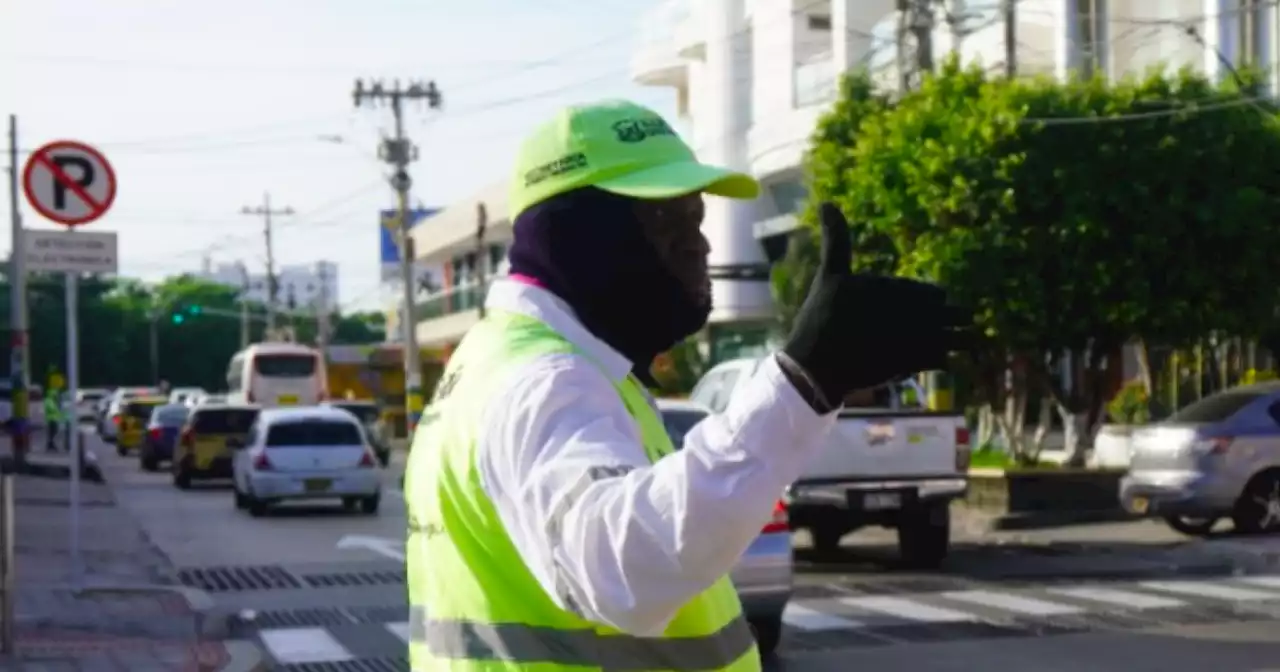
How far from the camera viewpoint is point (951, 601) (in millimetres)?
14391

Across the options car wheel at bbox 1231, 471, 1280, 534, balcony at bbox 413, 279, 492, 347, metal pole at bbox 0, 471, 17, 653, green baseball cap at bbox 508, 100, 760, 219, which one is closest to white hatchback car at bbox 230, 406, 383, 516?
car wheel at bbox 1231, 471, 1280, 534

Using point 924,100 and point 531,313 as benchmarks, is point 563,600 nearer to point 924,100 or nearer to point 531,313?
point 531,313

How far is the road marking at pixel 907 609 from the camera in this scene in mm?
13352

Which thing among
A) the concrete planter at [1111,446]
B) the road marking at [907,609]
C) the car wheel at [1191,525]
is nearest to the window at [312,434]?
the concrete planter at [1111,446]

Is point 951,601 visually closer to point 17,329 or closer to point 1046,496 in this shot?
point 1046,496

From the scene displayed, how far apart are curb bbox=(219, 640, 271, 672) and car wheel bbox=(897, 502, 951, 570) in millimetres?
6596

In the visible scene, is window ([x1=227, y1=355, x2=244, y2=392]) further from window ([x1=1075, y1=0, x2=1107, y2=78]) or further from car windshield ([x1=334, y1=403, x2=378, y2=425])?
window ([x1=1075, y1=0, x2=1107, y2=78])

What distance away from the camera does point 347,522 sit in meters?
24.5

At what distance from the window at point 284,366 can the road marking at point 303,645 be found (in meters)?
37.2

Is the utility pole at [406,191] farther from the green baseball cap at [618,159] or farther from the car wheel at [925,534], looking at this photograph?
the green baseball cap at [618,159]

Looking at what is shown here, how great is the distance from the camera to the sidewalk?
11641 mm

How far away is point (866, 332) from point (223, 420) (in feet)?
108

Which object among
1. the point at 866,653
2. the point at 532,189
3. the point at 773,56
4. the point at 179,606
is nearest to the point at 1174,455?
the point at 866,653

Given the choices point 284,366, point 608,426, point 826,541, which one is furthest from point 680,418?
point 284,366
